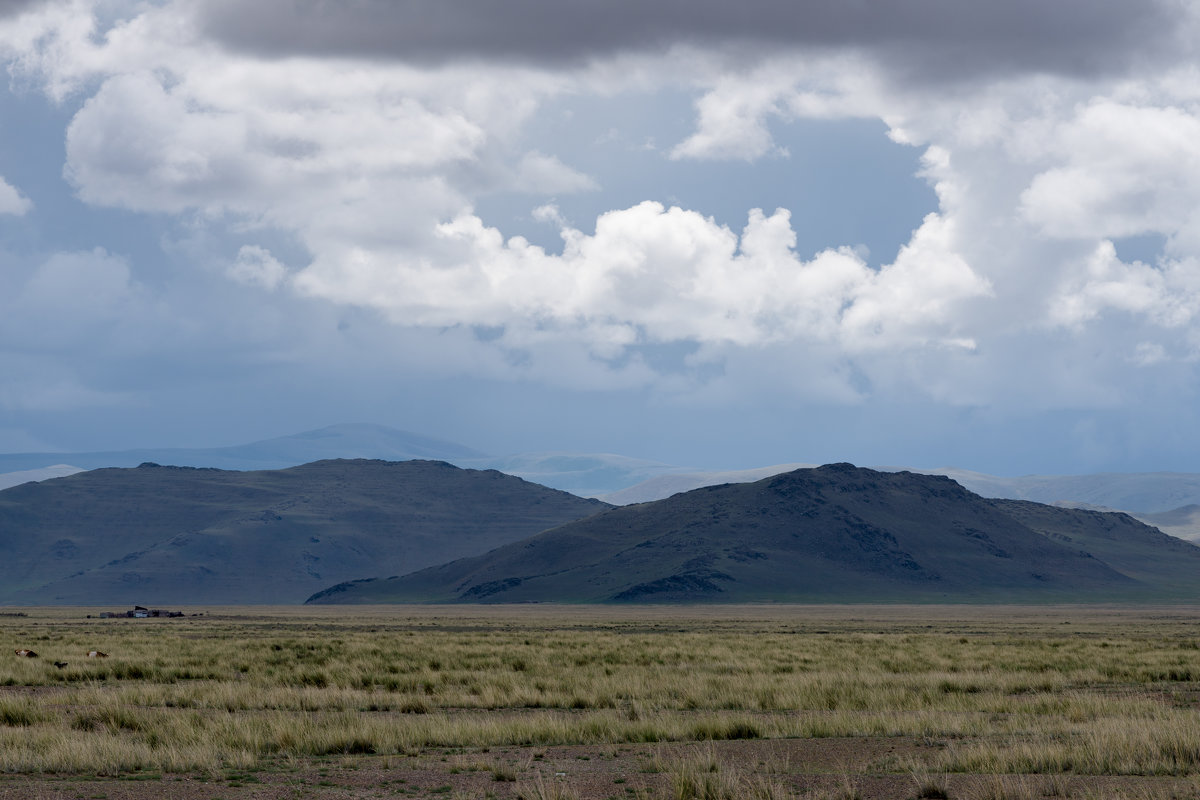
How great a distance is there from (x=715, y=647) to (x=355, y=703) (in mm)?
27462

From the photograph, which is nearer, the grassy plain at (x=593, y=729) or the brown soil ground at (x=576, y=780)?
the brown soil ground at (x=576, y=780)

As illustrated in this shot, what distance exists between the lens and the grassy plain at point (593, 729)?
1750 cm

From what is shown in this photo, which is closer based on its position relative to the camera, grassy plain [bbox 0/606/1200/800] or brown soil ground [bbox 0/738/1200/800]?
brown soil ground [bbox 0/738/1200/800]

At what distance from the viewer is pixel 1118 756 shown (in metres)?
19.1

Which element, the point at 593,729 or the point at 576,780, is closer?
the point at 576,780

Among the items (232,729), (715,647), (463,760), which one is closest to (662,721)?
(463,760)

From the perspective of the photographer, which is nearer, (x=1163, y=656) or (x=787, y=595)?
(x=1163, y=656)

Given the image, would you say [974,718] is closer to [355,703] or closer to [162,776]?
[355,703]

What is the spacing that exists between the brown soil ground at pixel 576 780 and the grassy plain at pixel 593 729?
0.20 ft

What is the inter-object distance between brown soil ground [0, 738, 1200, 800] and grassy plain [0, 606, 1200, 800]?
0.20 ft

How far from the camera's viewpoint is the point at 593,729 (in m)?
23.7

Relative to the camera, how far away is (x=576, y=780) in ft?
59.2

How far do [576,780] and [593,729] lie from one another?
5.68 meters

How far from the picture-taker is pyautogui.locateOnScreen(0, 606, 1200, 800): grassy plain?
17500 millimetres
